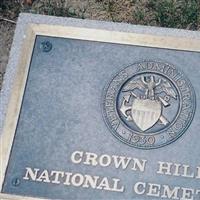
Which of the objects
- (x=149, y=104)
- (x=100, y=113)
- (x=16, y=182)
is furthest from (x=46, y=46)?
(x=16, y=182)

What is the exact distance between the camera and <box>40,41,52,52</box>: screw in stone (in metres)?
3.64

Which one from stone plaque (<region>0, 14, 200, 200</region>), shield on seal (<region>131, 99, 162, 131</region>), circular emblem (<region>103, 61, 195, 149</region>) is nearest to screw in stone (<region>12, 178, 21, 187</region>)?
stone plaque (<region>0, 14, 200, 200</region>)

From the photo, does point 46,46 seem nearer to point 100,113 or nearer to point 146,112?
point 100,113

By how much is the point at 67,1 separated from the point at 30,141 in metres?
1.47

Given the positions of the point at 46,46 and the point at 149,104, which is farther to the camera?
the point at 46,46

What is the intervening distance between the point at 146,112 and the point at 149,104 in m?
0.05

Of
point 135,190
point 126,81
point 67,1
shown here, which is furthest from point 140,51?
point 67,1

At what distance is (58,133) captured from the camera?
3.47 metres

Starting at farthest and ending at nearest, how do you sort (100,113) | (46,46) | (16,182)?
(46,46), (100,113), (16,182)

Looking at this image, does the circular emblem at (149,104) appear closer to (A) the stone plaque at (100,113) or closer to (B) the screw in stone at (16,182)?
(A) the stone plaque at (100,113)

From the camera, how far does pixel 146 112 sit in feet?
11.2

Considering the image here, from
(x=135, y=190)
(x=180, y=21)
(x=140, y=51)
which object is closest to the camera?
(x=135, y=190)

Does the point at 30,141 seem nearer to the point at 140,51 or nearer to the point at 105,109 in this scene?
the point at 105,109

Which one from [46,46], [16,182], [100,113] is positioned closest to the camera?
[16,182]
